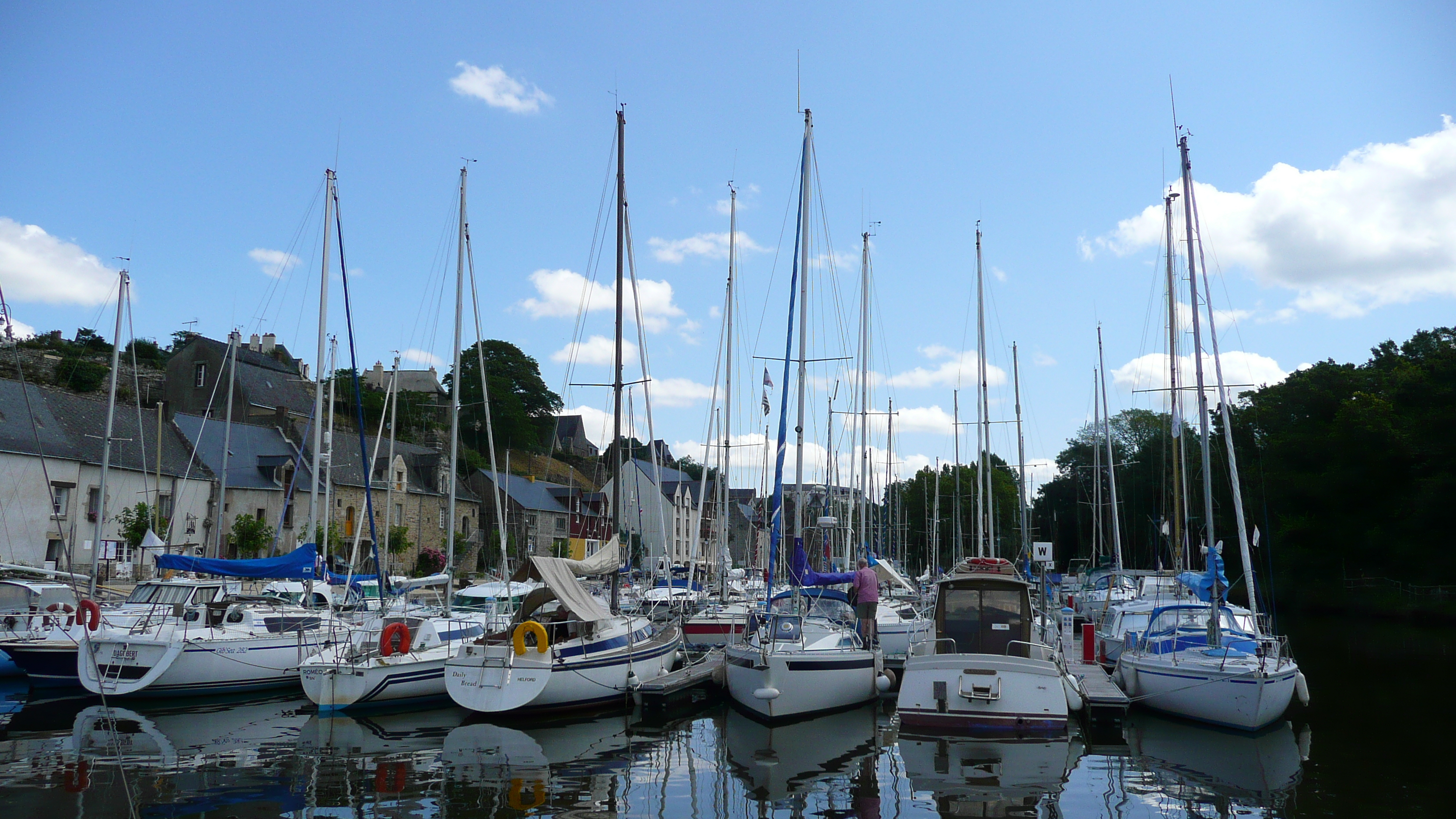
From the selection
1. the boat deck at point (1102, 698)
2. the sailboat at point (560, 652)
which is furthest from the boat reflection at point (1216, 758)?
the sailboat at point (560, 652)

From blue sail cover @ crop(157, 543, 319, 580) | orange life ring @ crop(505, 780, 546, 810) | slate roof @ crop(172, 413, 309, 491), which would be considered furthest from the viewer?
slate roof @ crop(172, 413, 309, 491)

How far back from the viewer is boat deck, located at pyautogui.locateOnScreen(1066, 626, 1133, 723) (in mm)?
18234

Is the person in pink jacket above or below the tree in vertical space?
below

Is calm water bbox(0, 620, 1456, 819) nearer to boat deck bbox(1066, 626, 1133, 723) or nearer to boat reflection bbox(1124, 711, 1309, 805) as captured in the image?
boat reflection bbox(1124, 711, 1309, 805)

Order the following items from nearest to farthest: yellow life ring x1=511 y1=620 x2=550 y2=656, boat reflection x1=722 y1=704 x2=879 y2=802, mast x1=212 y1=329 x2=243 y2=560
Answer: boat reflection x1=722 y1=704 x2=879 y2=802 → yellow life ring x1=511 y1=620 x2=550 y2=656 → mast x1=212 y1=329 x2=243 y2=560

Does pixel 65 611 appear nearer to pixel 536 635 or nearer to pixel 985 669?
pixel 536 635

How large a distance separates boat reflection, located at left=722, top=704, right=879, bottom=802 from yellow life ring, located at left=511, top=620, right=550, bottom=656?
3.79m

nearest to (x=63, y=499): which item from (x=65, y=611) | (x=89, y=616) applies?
(x=65, y=611)

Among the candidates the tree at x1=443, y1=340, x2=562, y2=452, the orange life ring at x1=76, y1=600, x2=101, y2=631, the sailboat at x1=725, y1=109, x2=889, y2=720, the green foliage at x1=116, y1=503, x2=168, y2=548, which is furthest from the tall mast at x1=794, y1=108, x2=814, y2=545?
the tree at x1=443, y1=340, x2=562, y2=452

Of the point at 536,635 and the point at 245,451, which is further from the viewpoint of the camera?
the point at 245,451

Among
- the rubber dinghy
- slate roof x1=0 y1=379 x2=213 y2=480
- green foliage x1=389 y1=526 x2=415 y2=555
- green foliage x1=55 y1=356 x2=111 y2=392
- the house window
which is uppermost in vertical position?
green foliage x1=55 y1=356 x2=111 y2=392

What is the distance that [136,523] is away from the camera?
4025 cm

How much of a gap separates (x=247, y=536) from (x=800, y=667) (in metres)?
35.9

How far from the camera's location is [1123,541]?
76.0m
